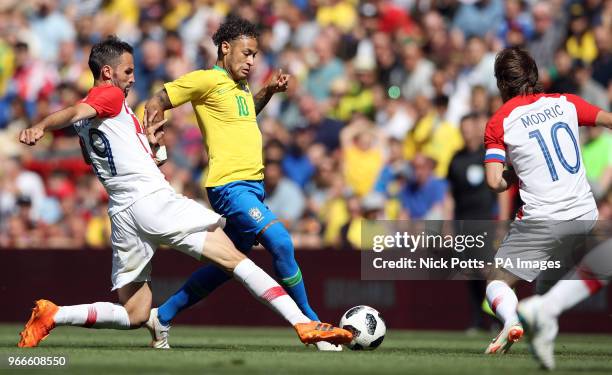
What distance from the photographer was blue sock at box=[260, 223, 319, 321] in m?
10.2

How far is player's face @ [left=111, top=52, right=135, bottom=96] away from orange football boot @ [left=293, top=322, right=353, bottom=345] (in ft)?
7.60

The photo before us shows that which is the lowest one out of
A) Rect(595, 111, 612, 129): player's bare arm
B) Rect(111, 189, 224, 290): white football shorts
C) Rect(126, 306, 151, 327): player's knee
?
Rect(126, 306, 151, 327): player's knee

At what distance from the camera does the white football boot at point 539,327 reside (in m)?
7.90

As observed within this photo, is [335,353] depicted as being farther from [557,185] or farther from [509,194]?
[509,194]

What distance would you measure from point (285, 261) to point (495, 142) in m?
2.04

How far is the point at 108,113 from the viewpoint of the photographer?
31.3ft

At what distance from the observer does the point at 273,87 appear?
1071 centimetres

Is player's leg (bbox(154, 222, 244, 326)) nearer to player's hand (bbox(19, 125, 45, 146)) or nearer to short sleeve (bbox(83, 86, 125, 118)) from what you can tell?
short sleeve (bbox(83, 86, 125, 118))

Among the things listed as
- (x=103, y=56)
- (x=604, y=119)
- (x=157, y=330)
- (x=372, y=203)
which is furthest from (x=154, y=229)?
(x=372, y=203)

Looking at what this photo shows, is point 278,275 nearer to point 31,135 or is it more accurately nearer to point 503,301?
point 503,301

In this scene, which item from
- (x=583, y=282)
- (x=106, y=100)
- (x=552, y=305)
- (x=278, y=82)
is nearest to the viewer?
(x=552, y=305)

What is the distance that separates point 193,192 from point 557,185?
7.89m

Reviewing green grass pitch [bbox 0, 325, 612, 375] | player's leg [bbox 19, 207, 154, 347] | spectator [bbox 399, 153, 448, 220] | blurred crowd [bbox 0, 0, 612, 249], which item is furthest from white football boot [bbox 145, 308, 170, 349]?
spectator [bbox 399, 153, 448, 220]

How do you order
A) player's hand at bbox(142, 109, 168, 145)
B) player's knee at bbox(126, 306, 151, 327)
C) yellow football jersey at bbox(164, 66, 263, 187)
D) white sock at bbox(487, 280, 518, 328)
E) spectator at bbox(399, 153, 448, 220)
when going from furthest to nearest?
spectator at bbox(399, 153, 448, 220), yellow football jersey at bbox(164, 66, 263, 187), player's knee at bbox(126, 306, 151, 327), player's hand at bbox(142, 109, 168, 145), white sock at bbox(487, 280, 518, 328)
